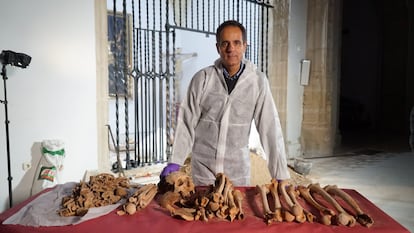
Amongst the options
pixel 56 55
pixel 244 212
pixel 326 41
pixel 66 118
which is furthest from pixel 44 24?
pixel 326 41

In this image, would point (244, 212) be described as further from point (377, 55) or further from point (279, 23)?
point (377, 55)

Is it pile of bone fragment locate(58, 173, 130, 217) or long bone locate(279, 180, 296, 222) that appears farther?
pile of bone fragment locate(58, 173, 130, 217)

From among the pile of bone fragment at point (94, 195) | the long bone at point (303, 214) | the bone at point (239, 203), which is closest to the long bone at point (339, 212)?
the long bone at point (303, 214)

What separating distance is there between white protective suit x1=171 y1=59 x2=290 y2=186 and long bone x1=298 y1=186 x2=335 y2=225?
0.37 meters

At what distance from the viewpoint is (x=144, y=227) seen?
1422 mm

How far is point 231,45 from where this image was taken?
6.70ft

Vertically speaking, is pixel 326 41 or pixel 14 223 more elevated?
pixel 326 41

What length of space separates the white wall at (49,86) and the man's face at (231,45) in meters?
2.44

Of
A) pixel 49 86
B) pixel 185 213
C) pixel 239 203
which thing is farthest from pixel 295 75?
pixel 185 213

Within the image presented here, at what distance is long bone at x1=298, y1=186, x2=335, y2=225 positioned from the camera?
146 cm

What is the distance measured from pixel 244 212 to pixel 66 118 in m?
2.98

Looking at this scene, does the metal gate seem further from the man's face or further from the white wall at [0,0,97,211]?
the man's face

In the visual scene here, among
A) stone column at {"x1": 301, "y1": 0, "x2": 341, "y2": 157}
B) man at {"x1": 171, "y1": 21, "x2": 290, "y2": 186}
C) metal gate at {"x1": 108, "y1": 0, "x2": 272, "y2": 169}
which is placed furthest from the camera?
stone column at {"x1": 301, "y1": 0, "x2": 341, "y2": 157}

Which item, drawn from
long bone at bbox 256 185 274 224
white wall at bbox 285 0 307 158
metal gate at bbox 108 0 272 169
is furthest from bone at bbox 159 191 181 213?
white wall at bbox 285 0 307 158
